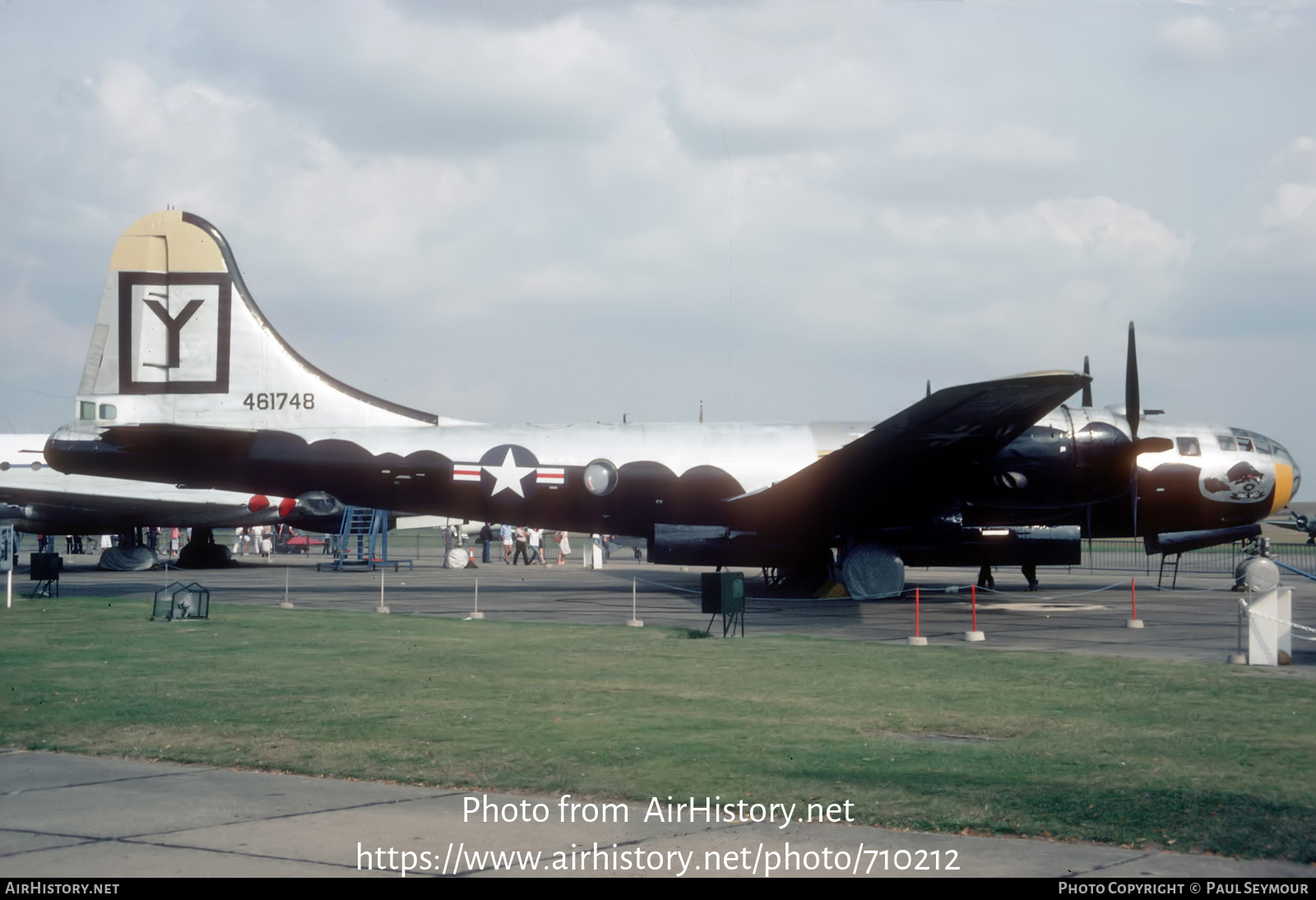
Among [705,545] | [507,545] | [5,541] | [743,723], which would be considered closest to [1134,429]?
[705,545]

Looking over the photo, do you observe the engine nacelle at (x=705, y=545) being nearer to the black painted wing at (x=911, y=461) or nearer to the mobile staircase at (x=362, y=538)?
the black painted wing at (x=911, y=461)

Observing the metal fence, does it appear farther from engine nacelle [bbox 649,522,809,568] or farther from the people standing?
the people standing

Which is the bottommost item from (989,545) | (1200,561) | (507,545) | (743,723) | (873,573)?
(1200,561)

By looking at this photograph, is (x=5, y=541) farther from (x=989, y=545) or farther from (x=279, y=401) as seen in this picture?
(x=989, y=545)

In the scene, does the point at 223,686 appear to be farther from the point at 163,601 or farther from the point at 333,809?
the point at 163,601

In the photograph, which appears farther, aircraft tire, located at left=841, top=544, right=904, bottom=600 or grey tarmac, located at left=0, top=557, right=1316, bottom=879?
aircraft tire, located at left=841, top=544, right=904, bottom=600

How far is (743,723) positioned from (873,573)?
48.1 ft

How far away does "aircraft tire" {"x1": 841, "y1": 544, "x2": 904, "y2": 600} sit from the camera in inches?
957

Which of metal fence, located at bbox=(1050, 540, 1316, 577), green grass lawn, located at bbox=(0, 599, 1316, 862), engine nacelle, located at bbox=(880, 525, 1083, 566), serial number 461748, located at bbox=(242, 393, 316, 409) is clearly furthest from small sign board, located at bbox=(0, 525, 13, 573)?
metal fence, located at bbox=(1050, 540, 1316, 577)

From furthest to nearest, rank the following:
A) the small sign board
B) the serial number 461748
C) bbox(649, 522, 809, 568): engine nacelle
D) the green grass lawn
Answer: the small sign board, bbox(649, 522, 809, 568): engine nacelle, the serial number 461748, the green grass lawn

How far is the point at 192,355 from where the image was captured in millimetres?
25453

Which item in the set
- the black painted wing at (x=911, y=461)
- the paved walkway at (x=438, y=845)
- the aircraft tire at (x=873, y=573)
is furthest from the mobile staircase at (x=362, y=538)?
the paved walkway at (x=438, y=845)

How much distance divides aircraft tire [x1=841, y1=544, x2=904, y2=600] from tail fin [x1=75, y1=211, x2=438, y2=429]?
10503 millimetres

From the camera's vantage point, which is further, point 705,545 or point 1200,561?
point 1200,561
